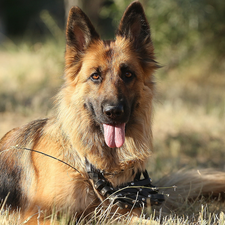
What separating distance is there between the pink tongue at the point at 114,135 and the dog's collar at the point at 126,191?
302 mm

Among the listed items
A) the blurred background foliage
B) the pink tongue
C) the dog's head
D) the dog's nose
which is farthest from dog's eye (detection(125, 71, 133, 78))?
the blurred background foliage

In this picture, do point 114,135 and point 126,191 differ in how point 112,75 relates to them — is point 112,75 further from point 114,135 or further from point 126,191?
point 126,191

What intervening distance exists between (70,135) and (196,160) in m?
3.28

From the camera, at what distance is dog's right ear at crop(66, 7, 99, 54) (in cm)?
305

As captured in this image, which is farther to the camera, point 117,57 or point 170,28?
point 170,28

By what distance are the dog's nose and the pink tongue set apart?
161mm

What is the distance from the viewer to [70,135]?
3.06m

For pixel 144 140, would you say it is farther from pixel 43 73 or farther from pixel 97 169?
pixel 43 73

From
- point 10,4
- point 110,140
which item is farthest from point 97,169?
point 10,4

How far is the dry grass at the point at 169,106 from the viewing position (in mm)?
5234

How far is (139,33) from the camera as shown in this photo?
10.9 ft

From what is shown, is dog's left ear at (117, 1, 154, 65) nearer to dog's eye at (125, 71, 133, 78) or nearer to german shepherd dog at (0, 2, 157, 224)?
german shepherd dog at (0, 2, 157, 224)

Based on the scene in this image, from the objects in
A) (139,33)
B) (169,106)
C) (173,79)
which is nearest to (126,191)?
(139,33)

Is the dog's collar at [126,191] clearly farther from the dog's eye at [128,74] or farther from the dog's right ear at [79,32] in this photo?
the dog's right ear at [79,32]
